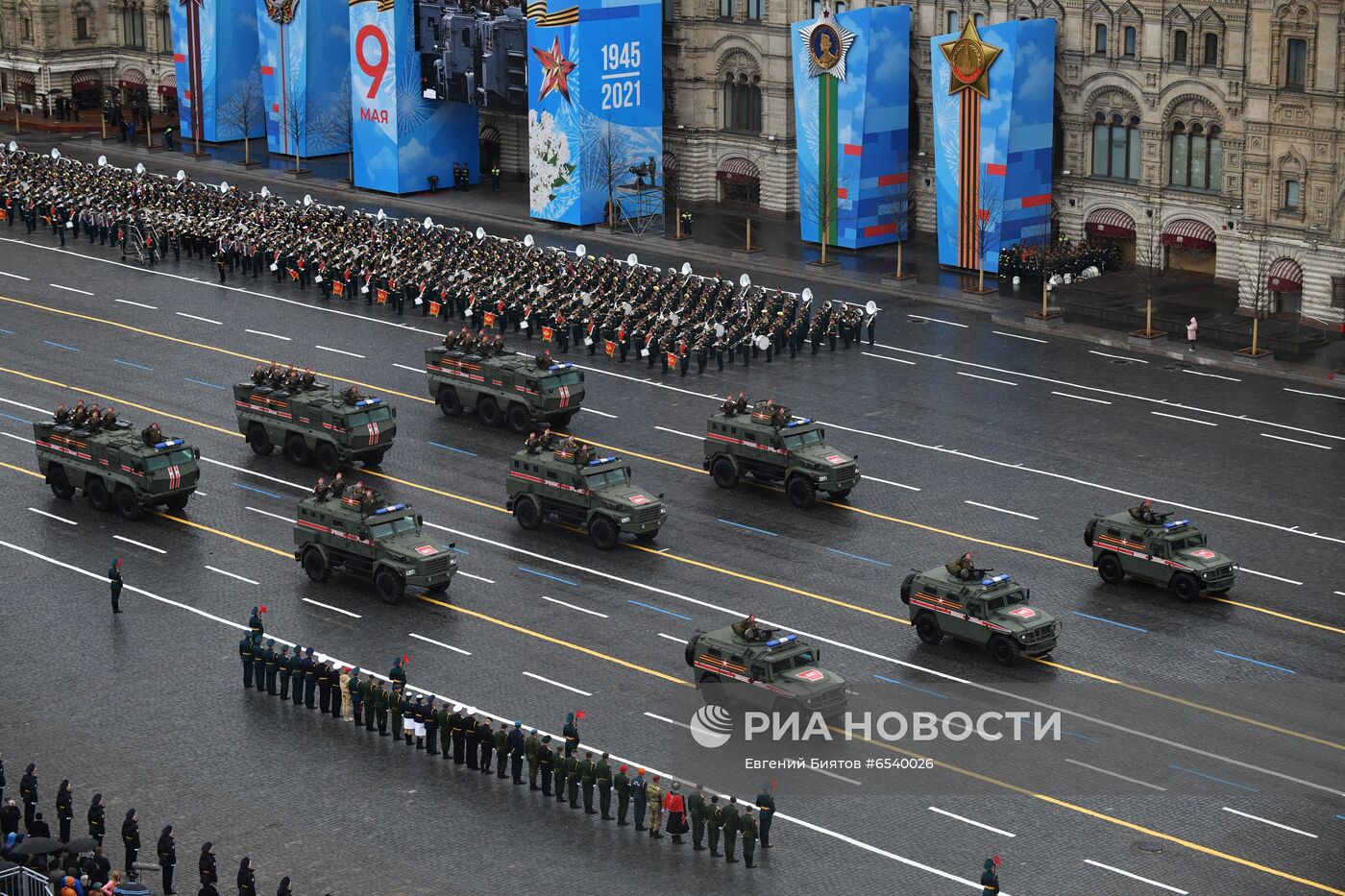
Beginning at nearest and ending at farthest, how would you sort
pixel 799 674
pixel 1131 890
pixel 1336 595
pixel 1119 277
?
pixel 1131 890
pixel 799 674
pixel 1336 595
pixel 1119 277

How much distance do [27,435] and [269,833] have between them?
33990 millimetres

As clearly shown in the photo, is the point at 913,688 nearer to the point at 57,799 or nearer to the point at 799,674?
the point at 799,674

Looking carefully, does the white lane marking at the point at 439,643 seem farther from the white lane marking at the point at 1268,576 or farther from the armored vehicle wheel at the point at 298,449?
the white lane marking at the point at 1268,576

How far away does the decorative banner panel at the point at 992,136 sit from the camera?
103 m

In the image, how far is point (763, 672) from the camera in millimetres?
53750

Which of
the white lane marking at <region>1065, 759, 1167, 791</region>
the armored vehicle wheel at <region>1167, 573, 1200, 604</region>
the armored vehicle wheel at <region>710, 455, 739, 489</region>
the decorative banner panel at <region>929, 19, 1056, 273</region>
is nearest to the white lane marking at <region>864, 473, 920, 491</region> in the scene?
the armored vehicle wheel at <region>710, 455, 739, 489</region>

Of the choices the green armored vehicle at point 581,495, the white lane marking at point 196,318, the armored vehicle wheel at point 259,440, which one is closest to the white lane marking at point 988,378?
the green armored vehicle at point 581,495

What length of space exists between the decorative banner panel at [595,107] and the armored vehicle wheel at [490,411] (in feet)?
124

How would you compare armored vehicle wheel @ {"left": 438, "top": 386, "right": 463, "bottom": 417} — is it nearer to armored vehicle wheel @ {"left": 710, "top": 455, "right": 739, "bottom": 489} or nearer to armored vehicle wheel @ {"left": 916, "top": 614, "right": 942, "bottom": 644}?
armored vehicle wheel @ {"left": 710, "top": 455, "right": 739, "bottom": 489}

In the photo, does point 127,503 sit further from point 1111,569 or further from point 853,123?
point 853,123

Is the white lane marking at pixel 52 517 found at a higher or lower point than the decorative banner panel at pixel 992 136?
lower

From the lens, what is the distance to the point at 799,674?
5381 cm

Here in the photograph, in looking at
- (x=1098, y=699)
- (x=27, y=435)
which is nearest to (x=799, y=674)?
(x=1098, y=699)

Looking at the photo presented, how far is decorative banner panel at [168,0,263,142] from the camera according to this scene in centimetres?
13762
